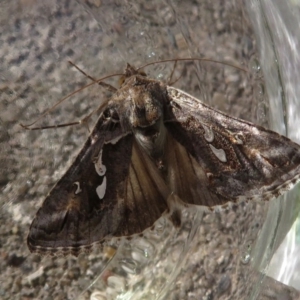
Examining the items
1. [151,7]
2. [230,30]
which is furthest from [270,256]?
[151,7]

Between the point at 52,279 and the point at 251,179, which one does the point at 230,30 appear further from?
the point at 52,279

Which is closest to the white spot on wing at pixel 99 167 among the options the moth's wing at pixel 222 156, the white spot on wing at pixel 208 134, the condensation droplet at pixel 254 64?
the moth's wing at pixel 222 156

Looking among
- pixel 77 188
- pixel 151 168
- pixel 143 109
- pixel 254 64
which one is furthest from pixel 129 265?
pixel 254 64

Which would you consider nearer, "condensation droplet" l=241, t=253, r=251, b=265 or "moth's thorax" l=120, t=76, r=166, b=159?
"moth's thorax" l=120, t=76, r=166, b=159

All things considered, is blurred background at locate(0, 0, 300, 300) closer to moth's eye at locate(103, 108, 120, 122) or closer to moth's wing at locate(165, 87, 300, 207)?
moth's wing at locate(165, 87, 300, 207)

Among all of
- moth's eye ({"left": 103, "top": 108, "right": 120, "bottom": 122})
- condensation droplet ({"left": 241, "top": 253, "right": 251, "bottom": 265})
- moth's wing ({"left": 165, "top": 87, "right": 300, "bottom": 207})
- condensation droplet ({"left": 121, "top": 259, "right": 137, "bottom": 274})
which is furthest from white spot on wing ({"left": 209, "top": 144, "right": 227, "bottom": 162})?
condensation droplet ({"left": 121, "top": 259, "right": 137, "bottom": 274})

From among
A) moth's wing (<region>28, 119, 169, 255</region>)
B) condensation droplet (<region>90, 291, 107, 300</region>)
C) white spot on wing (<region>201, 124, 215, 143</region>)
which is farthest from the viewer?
condensation droplet (<region>90, 291, 107, 300</region>)
